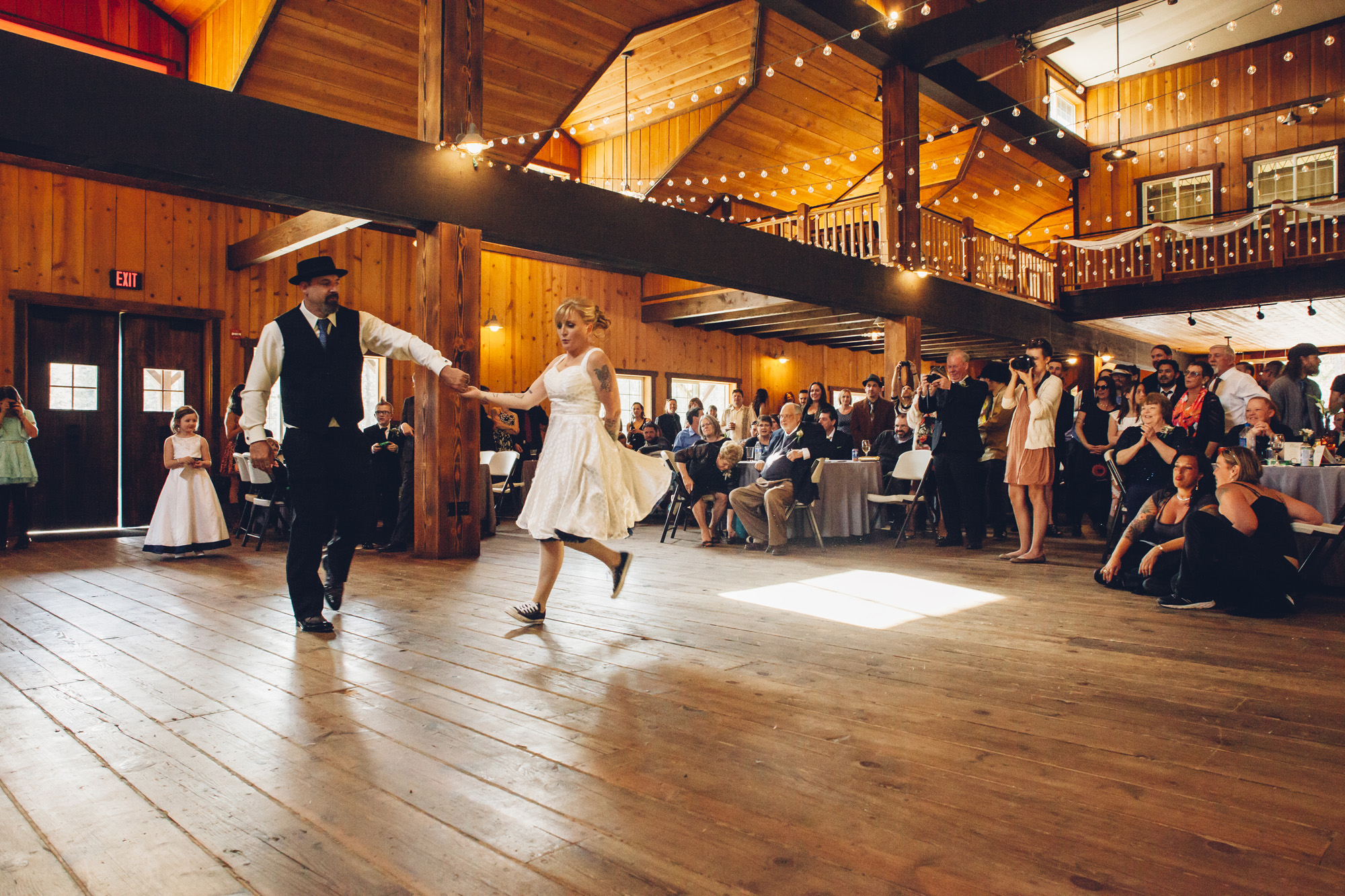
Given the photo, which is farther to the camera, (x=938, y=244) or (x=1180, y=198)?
(x=1180, y=198)

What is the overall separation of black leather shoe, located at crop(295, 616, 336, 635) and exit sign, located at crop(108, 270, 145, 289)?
6678mm

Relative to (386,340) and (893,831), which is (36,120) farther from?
(893,831)

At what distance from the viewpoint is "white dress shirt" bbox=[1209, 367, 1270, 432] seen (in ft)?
17.9

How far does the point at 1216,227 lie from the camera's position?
1085 centimetres

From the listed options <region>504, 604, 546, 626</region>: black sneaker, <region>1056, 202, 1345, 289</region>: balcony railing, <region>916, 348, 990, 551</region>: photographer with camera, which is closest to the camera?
<region>504, 604, 546, 626</region>: black sneaker

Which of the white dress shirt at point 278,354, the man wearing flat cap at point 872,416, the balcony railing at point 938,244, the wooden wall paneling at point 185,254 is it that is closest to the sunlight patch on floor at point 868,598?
the white dress shirt at point 278,354

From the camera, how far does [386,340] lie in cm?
353

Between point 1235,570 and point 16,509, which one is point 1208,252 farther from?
point 16,509

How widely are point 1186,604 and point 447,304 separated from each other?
15.7 ft

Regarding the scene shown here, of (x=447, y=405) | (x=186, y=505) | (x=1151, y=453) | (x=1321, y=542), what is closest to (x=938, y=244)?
(x=1151, y=453)

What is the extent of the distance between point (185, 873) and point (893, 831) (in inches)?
50.5

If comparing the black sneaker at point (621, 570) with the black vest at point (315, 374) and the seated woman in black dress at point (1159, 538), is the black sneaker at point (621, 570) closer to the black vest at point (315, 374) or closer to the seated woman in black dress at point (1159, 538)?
the black vest at point (315, 374)

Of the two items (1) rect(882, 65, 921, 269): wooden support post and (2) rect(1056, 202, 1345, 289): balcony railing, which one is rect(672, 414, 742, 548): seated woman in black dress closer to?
(1) rect(882, 65, 921, 269): wooden support post

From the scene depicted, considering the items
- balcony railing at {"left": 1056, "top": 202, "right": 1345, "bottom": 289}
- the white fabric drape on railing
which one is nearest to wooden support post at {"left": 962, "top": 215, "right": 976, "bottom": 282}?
the white fabric drape on railing
